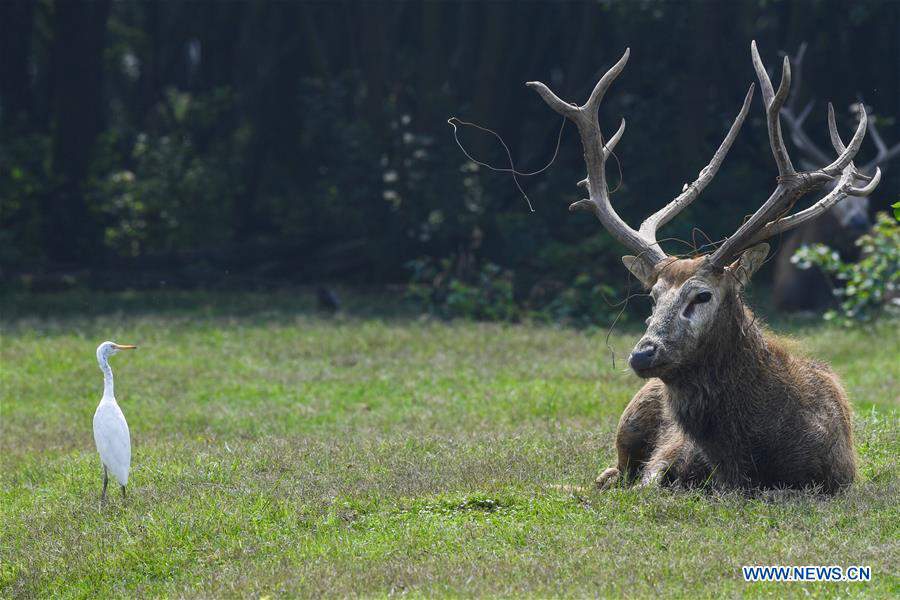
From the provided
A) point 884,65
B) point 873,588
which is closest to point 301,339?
point 873,588

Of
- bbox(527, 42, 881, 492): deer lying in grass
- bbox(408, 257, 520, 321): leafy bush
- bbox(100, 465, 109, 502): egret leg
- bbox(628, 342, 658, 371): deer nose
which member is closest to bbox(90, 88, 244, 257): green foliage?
bbox(408, 257, 520, 321): leafy bush

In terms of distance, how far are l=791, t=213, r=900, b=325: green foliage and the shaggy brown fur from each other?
624 cm

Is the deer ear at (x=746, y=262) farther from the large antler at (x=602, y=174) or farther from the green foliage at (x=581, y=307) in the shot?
the green foliage at (x=581, y=307)

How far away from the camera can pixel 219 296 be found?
59.3ft

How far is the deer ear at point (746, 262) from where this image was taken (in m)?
7.14

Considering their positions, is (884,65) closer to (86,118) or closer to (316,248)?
(316,248)

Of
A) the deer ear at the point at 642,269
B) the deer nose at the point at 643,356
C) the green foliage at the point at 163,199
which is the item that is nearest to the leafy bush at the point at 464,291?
the green foliage at the point at 163,199

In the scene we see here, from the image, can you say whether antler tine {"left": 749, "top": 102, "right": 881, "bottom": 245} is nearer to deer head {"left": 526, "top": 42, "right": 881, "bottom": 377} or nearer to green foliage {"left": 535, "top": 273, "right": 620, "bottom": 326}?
deer head {"left": 526, "top": 42, "right": 881, "bottom": 377}

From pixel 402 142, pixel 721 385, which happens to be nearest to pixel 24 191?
pixel 402 142

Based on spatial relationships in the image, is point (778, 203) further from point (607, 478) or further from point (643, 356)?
point (607, 478)

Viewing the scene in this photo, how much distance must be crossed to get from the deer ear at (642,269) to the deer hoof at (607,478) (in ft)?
3.79

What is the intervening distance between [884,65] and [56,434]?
15.0m

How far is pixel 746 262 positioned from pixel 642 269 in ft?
2.08

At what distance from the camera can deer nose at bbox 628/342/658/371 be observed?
6660mm
